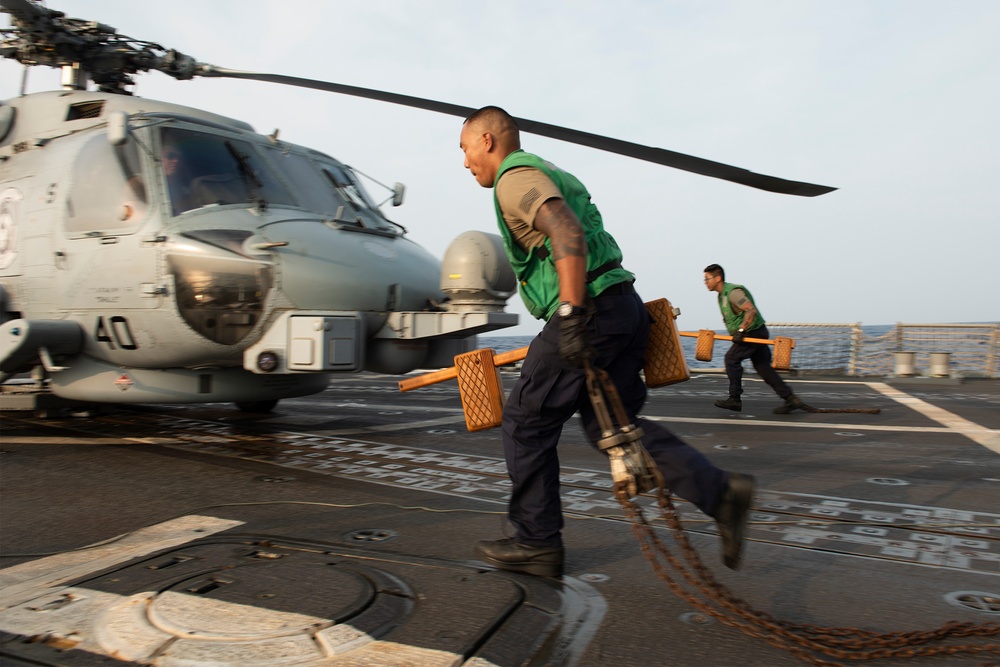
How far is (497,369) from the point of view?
3555 millimetres

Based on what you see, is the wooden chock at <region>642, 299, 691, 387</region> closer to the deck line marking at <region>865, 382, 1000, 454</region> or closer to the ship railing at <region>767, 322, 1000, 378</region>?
the deck line marking at <region>865, 382, 1000, 454</region>

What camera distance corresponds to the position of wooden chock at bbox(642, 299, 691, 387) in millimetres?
3244

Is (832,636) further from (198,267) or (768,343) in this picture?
(768,343)

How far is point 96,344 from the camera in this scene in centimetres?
661

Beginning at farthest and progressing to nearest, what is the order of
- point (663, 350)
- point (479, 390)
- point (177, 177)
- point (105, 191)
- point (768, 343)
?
1. point (768, 343)
2. point (105, 191)
3. point (177, 177)
4. point (479, 390)
5. point (663, 350)

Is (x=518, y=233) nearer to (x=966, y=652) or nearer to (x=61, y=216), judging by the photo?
(x=966, y=652)

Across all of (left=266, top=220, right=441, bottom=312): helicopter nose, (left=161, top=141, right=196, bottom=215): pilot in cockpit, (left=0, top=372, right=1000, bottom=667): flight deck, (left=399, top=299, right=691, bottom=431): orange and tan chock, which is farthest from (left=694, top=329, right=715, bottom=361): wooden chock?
(left=399, top=299, right=691, bottom=431): orange and tan chock

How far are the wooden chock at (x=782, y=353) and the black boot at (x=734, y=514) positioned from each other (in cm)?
671

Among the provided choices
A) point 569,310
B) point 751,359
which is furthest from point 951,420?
point 569,310

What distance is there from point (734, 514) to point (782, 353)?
6867mm

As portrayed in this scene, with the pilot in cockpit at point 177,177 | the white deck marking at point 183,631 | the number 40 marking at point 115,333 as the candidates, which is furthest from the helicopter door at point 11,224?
the white deck marking at point 183,631

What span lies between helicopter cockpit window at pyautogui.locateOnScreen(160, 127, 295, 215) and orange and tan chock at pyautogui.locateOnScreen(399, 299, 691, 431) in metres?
3.70

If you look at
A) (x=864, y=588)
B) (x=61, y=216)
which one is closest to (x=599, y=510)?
(x=864, y=588)

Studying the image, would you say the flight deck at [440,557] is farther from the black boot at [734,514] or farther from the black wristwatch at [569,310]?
the black wristwatch at [569,310]
